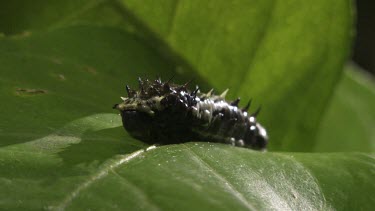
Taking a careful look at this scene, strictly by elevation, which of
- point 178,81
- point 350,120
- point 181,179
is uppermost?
point 181,179

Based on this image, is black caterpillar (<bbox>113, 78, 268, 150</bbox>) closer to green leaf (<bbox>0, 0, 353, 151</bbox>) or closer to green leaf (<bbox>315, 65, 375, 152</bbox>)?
green leaf (<bbox>0, 0, 353, 151</bbox>)

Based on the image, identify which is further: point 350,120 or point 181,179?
point 350,120

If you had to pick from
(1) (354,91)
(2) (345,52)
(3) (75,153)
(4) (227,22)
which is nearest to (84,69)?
(4) (227,22)

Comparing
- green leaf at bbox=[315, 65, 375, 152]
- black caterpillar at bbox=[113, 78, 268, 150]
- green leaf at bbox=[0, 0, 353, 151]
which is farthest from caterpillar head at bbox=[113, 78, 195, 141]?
green leaf at bbox=[315, 65, 375, 152]

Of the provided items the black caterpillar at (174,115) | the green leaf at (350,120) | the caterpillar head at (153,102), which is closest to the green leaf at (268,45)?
the black caterpillar at (174,115)

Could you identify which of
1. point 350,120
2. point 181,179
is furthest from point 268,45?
point 181,179

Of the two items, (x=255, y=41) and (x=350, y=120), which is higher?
(x=255, y=41)

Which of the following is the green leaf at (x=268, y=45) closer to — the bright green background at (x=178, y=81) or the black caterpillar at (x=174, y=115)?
the bright green background at (x=178, y=81)

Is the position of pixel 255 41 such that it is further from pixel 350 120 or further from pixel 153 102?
pixel 350 120

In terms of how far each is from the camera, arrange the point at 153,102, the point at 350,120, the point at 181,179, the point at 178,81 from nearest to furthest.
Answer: the point at 181,179
the point at 153,102
the point at 178,81
the point at 350,120
